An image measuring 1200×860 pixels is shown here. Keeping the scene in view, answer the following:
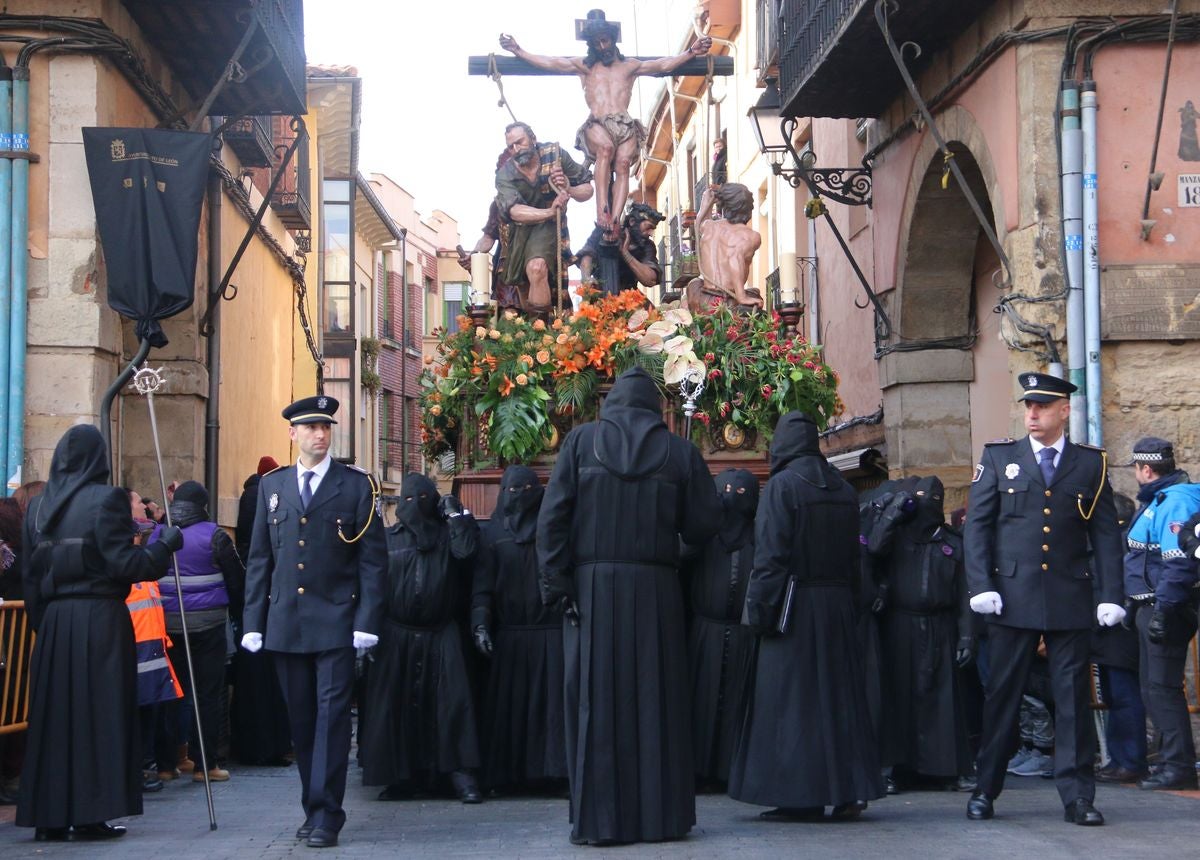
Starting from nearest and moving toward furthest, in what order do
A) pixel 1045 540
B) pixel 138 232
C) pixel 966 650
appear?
1. pixel 1045 540
2. pixel 966 650
3. pixel 138 232

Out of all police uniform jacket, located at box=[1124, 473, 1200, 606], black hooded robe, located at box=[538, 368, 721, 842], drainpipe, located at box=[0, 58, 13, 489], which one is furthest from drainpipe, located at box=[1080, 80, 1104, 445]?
drainpipe, located at box=[0, 58, 13, 489]

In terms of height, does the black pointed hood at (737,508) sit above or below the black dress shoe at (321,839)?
above

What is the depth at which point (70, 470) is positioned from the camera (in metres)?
8.20

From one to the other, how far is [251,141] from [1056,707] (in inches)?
488

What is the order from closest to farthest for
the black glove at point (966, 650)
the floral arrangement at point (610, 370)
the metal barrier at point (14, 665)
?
the black glove at point (966, 650) → the metal barrier at point (14, 665) → the floral arrangement at point (610, 370)

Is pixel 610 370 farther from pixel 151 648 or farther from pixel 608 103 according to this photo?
pixel 151 648

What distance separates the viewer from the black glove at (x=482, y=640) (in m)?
9.36

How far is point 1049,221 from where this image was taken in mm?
12102

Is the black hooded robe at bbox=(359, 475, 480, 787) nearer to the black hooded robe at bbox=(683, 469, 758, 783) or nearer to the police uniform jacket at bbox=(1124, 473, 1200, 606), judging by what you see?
the black hooded robe at bbox=(683, 469, 758, 783)

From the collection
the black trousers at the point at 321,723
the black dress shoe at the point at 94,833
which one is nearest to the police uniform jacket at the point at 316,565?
the black trousers at the point at 321,723

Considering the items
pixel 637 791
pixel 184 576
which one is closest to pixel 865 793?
pixel 637 791

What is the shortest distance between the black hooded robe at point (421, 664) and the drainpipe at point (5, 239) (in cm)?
379

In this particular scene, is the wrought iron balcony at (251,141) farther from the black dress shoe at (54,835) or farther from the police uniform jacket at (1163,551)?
the police uniform jacket at (1163,551)

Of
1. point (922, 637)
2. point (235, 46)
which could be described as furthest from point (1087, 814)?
point (235, 46)
